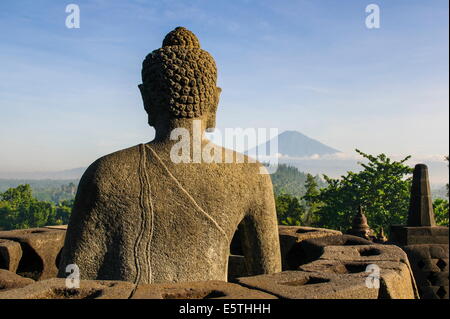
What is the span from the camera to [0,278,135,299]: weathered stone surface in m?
3.02

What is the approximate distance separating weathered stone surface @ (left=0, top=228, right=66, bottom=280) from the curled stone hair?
13.7ft

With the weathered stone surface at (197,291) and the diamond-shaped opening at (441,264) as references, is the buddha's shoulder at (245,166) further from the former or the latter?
the diamond-shaped opening at (441,264)

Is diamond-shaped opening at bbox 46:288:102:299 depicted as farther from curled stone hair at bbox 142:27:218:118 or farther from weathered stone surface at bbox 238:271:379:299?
curled stone hair at bbox 142:27:218:118

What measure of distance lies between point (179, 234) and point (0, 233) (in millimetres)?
5111

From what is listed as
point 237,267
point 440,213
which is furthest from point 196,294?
point 440,213

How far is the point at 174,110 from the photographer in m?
4.09

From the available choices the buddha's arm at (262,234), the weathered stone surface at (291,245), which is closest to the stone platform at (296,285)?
the buddha's arm at (262,234)

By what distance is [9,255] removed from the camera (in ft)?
21.5

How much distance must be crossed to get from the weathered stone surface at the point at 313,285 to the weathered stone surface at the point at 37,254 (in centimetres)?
484

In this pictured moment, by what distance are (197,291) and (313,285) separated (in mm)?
861

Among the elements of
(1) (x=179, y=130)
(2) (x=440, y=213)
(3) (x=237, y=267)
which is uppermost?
(1) (x=179, y=130)

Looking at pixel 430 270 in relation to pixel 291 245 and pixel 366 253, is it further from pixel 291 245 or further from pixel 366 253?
pixel 366 253

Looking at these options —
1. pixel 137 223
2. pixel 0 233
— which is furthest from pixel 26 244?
pixel 137 223
